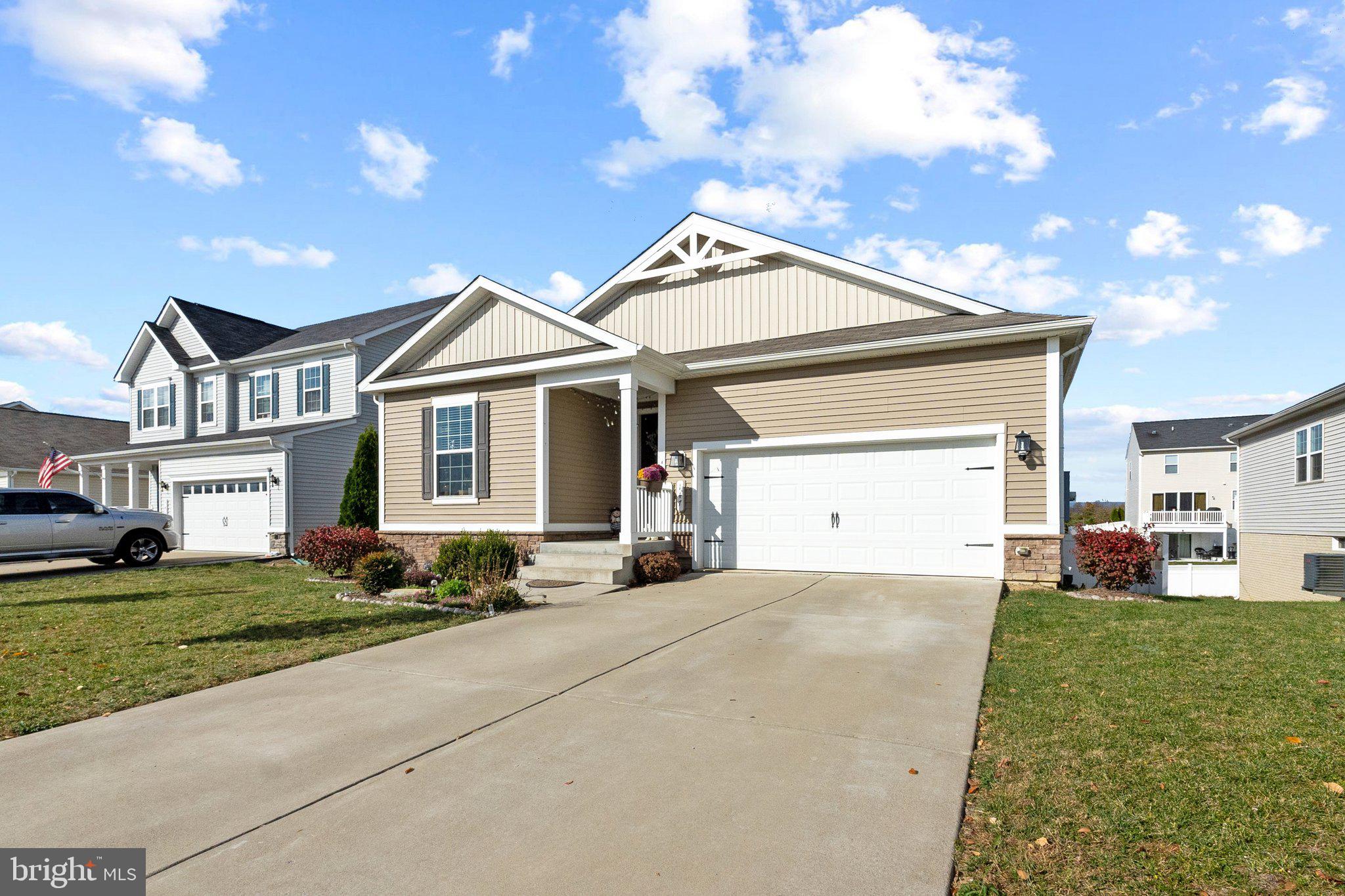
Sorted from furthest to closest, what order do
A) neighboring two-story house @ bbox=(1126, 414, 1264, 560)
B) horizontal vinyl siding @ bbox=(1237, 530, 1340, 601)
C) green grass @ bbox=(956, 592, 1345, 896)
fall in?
neighboring two-story house @ bbox=(1126, 414, 1264, 560) < horizontal vinyl siding @ bbox=(1237, 530, 1340, 601) < green grass @ bbox=(956, 592, 1345, 896)

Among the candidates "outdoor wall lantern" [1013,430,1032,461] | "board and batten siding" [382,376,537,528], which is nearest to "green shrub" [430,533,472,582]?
"board and batten siding" [382,376,537,528]

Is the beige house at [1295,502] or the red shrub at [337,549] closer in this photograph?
the red shrub at [337,549]

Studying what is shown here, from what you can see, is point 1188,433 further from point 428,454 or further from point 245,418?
point 245,418

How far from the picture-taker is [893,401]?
11062mm

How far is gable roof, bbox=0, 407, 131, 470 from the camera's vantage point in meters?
26.1

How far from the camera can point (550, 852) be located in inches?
108

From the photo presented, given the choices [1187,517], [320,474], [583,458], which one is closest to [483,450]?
[583,458]

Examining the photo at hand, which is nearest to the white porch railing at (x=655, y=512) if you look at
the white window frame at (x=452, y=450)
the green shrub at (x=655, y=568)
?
the green shrub at (x=655, y=568)

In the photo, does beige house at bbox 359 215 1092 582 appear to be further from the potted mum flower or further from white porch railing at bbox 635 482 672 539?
the potted mum flower

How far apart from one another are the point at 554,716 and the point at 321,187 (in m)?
9.77

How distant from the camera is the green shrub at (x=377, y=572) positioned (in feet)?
31.4

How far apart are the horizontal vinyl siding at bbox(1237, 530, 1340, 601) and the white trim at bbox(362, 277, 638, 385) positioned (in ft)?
52.6

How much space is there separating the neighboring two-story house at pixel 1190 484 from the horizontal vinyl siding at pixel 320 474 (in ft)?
123

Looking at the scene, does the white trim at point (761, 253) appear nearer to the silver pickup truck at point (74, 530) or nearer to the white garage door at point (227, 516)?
the silver pickup truck at point (74, 530)
